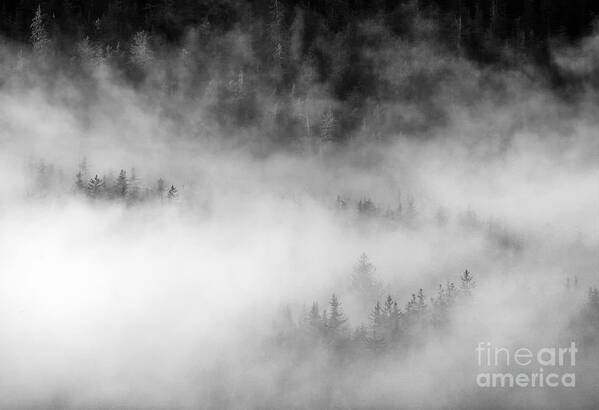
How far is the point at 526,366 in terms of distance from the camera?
14862 cm

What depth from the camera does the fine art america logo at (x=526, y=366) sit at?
Result: 455ft

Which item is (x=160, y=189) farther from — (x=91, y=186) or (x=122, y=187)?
(x=91, y=186)

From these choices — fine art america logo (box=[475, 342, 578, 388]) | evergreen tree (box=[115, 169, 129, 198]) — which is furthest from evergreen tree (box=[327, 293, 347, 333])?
evergreen tree (box=[115, 169, 129, 198])

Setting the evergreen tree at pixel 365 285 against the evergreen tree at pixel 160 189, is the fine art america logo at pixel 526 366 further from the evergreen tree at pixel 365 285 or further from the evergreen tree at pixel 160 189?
the evergreen tree at pixel 160 189

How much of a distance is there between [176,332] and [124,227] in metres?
34.0

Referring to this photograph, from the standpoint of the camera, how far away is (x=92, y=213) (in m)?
170

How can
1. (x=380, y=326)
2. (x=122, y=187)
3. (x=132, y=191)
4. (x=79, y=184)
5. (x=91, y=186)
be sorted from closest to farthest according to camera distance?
(x=380, y=326)
(x=91, y=186)
(x=79, y=184)
(x=122, y=187)
(x=132, y=191)

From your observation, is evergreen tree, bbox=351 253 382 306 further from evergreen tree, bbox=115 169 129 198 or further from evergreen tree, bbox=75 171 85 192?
evergreen tree, bbox=75 171 85 192

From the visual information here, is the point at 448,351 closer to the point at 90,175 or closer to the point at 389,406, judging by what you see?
the point at 389,406

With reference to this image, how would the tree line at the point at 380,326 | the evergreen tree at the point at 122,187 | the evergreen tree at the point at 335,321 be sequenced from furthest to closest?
the evergreen tree at the point at 122,187 → the evergreen tree at the point at 335,321 → the tree line at the point at 380,326

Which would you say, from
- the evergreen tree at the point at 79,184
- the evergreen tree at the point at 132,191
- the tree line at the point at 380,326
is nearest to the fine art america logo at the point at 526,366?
the tree line at the point at 380,326

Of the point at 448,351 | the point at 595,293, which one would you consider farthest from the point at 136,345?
the point at 595,293

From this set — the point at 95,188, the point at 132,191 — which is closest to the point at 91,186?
the point at 95,188

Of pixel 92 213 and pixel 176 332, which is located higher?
pixel 92 213
